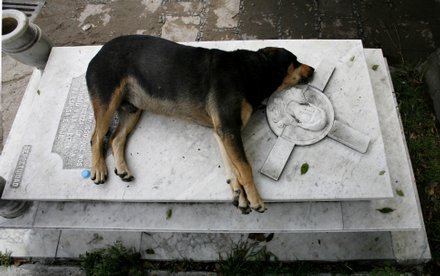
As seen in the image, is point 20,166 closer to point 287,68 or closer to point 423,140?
point 287,68

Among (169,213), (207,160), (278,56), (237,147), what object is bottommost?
(169,213)

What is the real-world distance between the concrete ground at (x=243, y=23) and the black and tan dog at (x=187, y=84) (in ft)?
5.51

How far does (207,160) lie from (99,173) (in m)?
0.98

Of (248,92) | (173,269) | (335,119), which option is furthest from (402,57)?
(173,269)

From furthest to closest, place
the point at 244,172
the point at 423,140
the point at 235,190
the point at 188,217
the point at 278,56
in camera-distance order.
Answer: the point at 423,140
the point at 188,217
the point at 278,56
the point at 235,190
the point at 244,172

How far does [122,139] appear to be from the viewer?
11.8 ft

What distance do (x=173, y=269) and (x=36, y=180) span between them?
156 centimetres

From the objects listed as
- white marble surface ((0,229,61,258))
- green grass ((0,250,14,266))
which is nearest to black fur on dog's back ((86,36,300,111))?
white marble surface ((0,229,61,258))

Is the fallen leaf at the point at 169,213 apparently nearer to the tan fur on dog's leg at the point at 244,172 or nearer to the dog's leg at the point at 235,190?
the dog's leg at the point at 235,190

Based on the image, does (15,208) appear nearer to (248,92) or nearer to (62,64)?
(62,64)

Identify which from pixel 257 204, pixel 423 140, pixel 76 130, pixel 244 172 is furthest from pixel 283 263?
pixel 76 130

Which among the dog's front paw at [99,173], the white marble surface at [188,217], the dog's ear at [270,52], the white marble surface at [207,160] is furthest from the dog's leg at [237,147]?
the dog's front paw at [99,173]

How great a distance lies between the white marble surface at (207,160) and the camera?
327 centimetres

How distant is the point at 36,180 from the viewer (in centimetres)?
359
